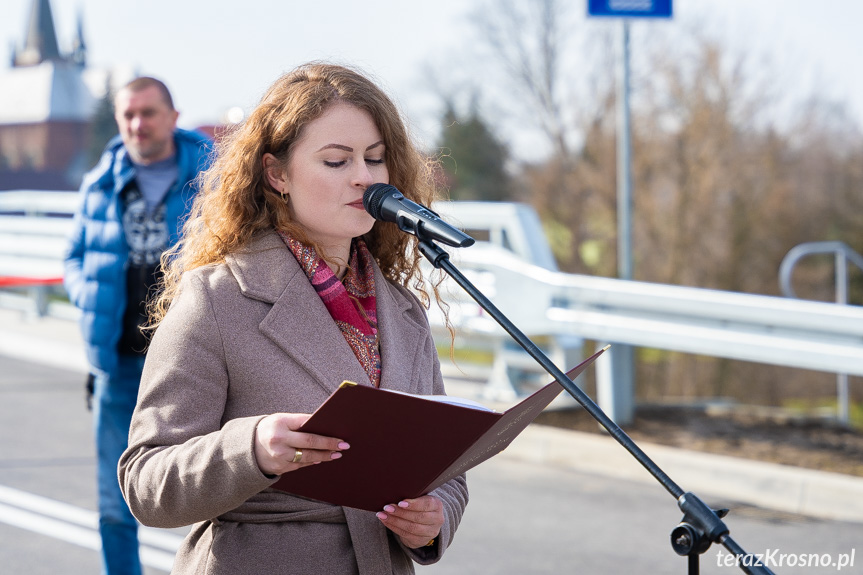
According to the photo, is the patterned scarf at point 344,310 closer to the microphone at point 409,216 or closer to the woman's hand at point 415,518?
the microphone at point 409,216

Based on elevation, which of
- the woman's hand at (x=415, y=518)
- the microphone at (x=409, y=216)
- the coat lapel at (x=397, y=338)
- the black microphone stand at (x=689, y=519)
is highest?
the microphone at (x=409, y=216)

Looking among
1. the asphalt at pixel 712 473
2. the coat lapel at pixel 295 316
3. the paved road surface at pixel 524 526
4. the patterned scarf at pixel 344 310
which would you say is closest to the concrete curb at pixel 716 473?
the asphalt at pixel 712 473

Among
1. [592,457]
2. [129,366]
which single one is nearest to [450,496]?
[129,366]

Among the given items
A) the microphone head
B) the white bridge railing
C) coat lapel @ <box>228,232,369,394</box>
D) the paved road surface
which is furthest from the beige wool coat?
the white bridge railing

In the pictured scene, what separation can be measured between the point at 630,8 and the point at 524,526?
3445mm

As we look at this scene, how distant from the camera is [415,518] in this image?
6.04ft

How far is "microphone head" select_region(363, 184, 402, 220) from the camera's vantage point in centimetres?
188

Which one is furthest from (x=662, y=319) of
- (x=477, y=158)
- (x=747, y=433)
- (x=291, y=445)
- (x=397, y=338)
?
(x=477, y=158)

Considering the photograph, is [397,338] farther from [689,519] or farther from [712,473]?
[712,473]

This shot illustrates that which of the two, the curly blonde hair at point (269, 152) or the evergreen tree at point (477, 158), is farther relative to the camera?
the evergreen tree at point (477, 158)

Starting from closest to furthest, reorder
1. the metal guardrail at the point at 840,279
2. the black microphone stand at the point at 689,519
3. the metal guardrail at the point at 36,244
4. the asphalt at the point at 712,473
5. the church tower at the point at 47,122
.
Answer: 1. the black microphone stand at the point at 689,519
2. the asphalt at the point at 712,473
3. the metal guardrail at the point at 840,279
4. the metal guardrail at the point at 36,244
5. the church tower at the point at 47,122

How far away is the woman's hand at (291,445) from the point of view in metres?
1.55

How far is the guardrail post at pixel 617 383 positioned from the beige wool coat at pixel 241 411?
461cm

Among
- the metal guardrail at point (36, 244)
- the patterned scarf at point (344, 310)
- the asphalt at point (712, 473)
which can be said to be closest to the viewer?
the patterned scarf at point (344, 310)
